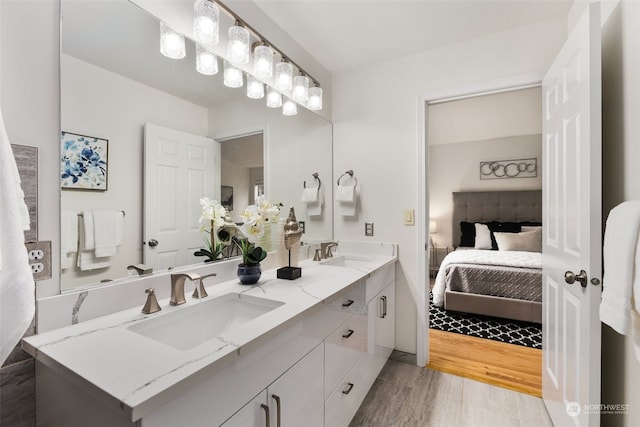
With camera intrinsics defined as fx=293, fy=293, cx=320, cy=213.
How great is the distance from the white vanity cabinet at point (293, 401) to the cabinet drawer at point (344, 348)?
0.23 ft

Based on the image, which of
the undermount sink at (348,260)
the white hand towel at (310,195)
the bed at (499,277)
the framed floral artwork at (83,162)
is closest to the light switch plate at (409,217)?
the undermount sink at (348,260)

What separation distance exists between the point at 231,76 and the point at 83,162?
88 cm

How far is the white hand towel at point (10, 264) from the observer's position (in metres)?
0.64

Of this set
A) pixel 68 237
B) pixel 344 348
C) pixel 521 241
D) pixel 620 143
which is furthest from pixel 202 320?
pixel 521 241

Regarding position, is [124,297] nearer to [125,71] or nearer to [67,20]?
[125,71]

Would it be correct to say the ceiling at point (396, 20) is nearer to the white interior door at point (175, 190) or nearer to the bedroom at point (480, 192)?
the bedroom at point (480, 192)

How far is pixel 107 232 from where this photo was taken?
109 centimetres

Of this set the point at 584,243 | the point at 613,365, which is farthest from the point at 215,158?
the point at 613,365

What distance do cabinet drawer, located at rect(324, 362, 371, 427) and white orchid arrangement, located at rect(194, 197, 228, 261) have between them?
88 cm

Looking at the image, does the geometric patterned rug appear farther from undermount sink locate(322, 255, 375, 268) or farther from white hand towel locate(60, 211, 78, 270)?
white hand towel locate(60, 211, 78, 270)

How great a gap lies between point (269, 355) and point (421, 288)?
5.31ft

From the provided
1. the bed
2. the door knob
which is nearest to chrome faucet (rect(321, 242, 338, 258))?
the door knob

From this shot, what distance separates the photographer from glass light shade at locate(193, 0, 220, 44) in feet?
4.41

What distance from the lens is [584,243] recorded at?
1.17 m
